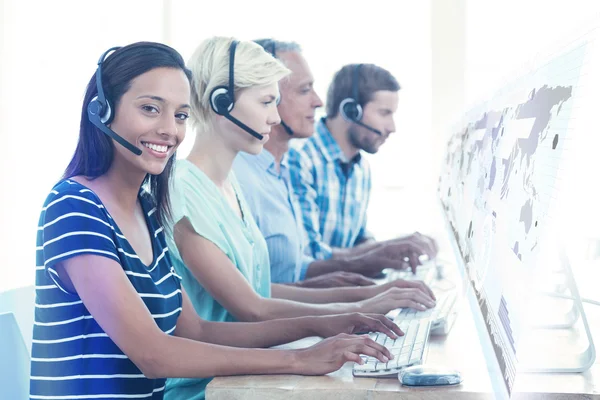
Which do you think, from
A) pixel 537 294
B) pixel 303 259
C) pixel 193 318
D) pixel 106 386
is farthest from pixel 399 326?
pixel 303 259

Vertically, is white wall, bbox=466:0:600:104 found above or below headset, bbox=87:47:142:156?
above

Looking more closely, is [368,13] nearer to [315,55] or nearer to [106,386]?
[315,55]

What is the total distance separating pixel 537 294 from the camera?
657 mm

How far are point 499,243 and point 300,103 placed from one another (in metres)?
1.40

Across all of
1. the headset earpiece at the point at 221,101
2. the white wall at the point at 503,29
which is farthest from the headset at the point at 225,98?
the white wall at the point at 503,29

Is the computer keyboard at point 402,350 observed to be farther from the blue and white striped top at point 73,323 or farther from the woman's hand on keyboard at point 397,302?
the blue and white striped top at point 73,323

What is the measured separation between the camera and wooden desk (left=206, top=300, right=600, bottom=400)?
827mm

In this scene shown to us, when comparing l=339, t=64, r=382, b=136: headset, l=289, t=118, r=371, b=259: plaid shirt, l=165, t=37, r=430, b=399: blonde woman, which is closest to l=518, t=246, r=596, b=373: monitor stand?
l=165, t=37, r=430, b=399: blonde woman

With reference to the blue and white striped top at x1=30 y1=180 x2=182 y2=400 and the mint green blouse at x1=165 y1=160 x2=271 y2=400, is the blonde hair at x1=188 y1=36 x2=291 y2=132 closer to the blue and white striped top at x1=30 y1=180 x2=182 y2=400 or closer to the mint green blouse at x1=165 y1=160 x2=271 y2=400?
the mint green blouse at x1=165 y1=160 x2=271 y2=400

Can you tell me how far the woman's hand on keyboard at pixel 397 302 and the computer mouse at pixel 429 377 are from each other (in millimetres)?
483

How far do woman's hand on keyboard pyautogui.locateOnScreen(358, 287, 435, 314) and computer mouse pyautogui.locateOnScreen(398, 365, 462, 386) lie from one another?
483 mm

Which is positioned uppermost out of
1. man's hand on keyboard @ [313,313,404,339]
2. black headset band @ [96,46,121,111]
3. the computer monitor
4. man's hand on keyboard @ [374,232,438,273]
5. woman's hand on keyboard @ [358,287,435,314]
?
black headset band @ [96,46,121,111]

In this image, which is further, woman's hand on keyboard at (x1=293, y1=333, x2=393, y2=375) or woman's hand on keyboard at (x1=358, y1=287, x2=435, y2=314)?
woman's hand on keyboard at (x1=358, y1=287, x2=435, y2=314)

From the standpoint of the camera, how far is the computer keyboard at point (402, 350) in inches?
39.4
